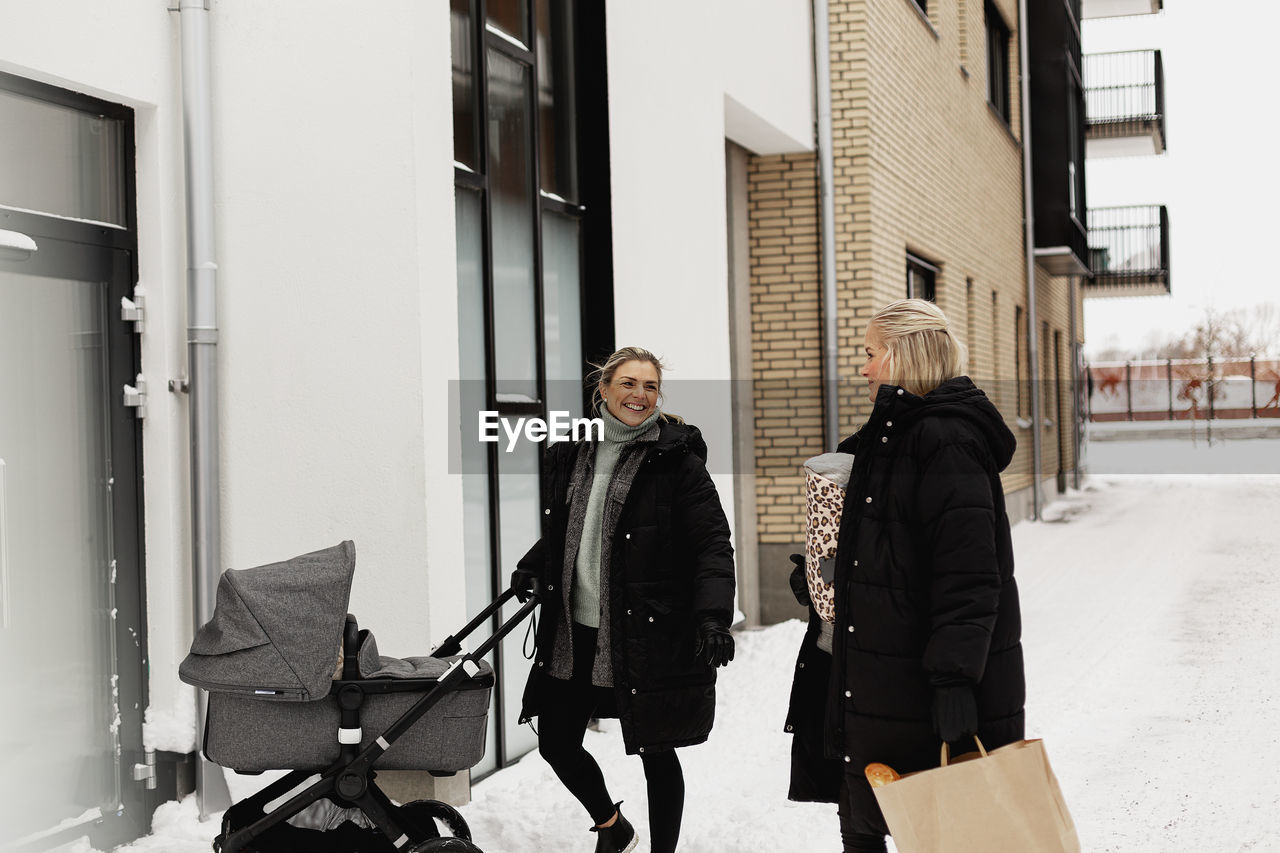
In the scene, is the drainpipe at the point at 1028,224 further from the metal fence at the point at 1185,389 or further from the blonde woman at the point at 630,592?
the blonde woman at the point at 630,592

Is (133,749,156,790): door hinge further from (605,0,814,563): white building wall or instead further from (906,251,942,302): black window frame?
(906,251,942,302): black window frame

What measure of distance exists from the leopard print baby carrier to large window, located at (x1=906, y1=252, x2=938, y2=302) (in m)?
9.05

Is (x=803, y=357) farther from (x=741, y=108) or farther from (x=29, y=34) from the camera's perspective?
(x=29, y=34)

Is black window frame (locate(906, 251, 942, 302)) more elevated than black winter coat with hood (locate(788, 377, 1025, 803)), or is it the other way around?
black window frame (locate(906, 251, 942, 302))

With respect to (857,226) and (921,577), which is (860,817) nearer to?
(921,577)

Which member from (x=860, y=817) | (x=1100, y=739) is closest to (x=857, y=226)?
(x=1100, y=739)

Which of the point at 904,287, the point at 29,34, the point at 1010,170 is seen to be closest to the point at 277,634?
the point at 29,34

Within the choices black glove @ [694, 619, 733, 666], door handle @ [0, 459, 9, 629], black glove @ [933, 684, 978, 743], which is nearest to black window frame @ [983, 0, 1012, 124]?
black glove @ [694, 619, 733, 666]

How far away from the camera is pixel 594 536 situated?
424 centimetres

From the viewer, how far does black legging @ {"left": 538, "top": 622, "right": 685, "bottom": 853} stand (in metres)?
4.18

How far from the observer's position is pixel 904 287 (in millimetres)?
11789

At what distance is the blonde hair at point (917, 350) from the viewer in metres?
3.38

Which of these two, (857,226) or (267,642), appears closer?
(267,642)

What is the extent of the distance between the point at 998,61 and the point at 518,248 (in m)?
15.4
